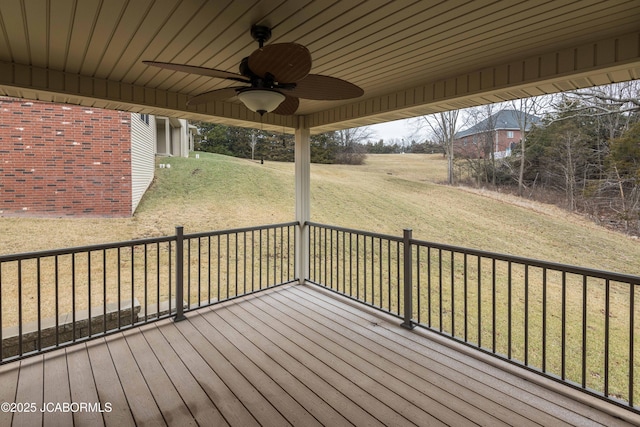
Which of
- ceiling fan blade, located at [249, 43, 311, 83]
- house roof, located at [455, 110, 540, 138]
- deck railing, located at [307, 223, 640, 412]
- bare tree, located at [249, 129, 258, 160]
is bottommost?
deck railing, located at [307, 223, 640, 412]

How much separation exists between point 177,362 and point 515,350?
5.22 m

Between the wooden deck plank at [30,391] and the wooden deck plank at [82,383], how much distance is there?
18 centimetres

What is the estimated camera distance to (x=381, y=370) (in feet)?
8.50

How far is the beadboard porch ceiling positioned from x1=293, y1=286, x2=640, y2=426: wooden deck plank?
2.37m

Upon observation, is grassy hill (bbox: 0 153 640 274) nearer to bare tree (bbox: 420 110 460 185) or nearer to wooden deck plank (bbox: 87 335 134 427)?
bare tree (bbox: 420 110 460 185)

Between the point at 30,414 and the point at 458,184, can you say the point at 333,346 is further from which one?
the point at 458,184

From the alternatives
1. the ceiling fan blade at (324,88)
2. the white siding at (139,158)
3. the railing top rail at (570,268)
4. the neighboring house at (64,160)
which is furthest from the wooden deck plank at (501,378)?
the white siding at (139,158)

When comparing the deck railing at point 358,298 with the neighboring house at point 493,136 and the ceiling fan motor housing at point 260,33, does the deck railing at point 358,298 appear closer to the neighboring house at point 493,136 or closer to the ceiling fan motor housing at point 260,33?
the ceiling fan motor housing at point 260,33

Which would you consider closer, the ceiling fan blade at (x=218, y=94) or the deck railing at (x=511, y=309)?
the ceiling fan blade at (x=218, y=94)

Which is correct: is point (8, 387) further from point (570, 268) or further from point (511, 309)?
→ point (511, 309)

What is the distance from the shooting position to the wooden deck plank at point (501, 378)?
207cm

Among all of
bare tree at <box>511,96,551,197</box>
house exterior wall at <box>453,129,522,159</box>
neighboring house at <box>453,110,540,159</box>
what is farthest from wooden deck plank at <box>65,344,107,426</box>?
house exterior wall at <box>453,129,522,159</box>

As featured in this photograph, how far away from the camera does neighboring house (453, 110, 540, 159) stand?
27.9ft

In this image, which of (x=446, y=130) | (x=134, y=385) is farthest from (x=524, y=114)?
(x=134, y=385)
